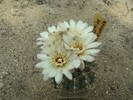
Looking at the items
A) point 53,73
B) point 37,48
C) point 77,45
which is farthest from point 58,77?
point 37,48

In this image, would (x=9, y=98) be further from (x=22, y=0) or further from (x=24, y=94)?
(x=22, y=0)

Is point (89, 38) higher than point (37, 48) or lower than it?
higher

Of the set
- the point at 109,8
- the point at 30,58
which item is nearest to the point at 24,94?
the point at 30,58

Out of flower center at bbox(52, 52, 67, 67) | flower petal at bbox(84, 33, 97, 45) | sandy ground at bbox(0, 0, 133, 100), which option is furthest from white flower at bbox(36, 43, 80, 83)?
sandy ground at bbox(0, 0, 133, 100)

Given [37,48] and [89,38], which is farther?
[37,48]

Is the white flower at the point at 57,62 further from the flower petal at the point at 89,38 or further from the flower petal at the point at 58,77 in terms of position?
the flower petal at the point at 89,38

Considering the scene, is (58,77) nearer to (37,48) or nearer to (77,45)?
(77,45)

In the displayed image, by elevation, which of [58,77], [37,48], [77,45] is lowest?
[37,48]
